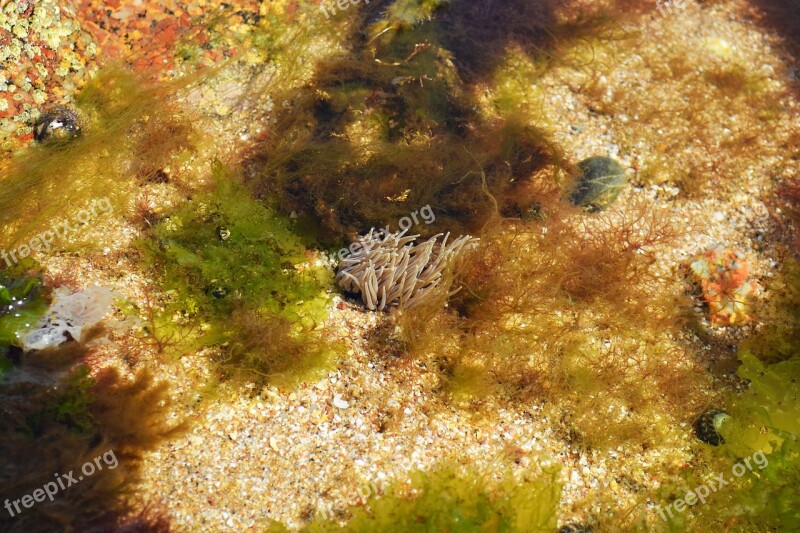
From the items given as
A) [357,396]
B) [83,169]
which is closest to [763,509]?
[357,396]

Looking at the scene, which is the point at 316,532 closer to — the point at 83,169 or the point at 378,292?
the point at 378,292

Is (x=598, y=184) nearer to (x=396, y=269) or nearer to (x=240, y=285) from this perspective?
(x=396, y=269)

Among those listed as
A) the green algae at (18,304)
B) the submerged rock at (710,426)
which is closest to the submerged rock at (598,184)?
the submerged rock at (710,426)

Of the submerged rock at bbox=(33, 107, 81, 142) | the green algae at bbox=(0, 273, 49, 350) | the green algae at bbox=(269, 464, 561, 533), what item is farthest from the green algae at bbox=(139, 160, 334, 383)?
the submerged rock at bbox=(33, 107, 81, 142)

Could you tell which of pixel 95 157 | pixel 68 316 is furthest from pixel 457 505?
pixel 95 157

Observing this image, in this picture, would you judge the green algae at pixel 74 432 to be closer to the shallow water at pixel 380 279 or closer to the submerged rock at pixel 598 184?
the shallow water at pixel 380 279

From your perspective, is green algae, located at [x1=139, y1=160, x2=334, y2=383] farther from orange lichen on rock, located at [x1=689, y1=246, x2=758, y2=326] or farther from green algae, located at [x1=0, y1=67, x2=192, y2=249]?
orange lichen on rock, located at [x1=689, y1=246, x2=758, y2=326]
